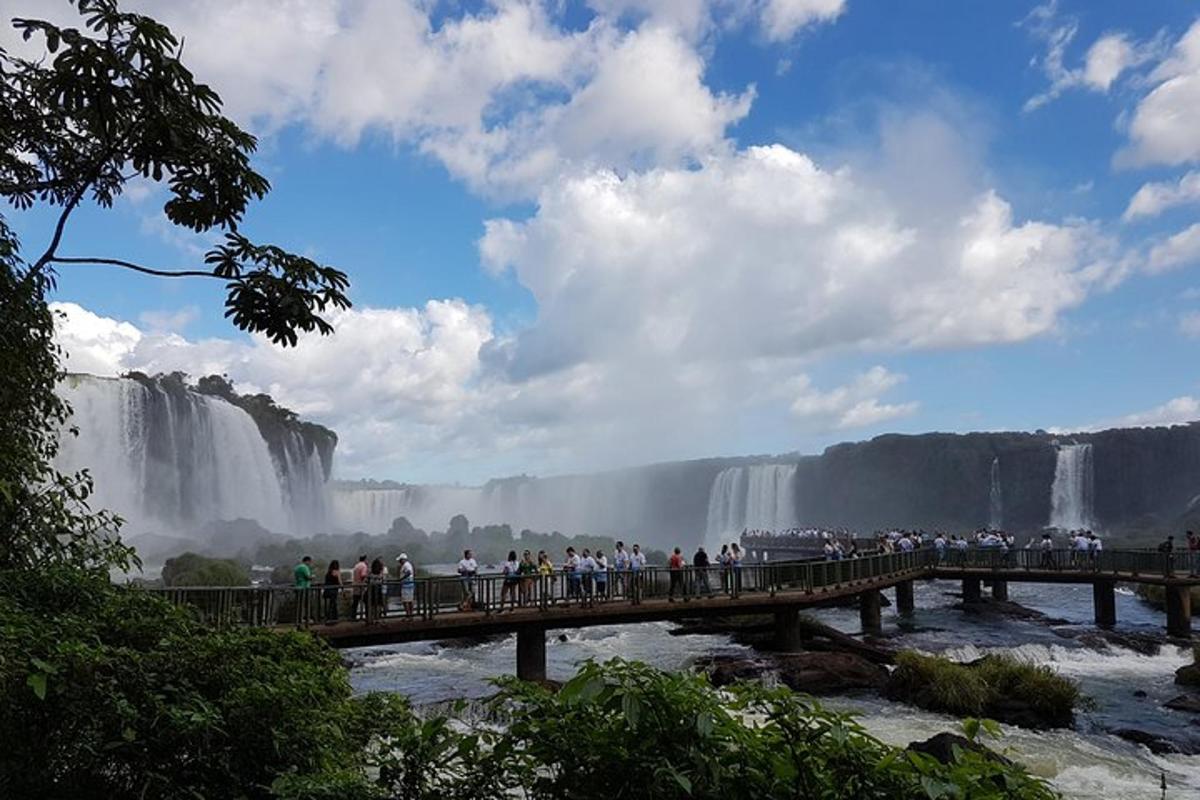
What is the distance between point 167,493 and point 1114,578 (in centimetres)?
6426

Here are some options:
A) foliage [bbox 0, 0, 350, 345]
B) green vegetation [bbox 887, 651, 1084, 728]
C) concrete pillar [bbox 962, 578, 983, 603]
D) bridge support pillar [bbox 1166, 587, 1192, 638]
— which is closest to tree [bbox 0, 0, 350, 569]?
foliage [bbox 0, 0, 350, 345]

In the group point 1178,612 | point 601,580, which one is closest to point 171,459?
point 601,580

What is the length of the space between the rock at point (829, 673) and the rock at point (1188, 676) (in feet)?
23.8

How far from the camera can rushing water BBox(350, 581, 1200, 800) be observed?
1295 cm

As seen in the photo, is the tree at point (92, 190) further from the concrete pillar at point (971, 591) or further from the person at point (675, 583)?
the concrete pillar at point (971, 591)

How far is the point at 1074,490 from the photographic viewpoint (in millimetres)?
85250

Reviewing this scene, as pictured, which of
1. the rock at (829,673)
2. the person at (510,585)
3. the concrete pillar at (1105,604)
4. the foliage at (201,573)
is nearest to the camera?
the person at (510,585)

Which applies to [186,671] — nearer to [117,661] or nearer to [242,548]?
[117,661]

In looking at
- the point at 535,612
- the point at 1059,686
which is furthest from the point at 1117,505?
the point at 535,612

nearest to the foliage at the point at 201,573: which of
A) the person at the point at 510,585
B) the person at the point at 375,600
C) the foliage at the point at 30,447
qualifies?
the person at the point at 510,585

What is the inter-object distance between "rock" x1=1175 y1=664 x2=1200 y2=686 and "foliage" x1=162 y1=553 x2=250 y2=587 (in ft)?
99.7

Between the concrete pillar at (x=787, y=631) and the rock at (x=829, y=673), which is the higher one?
the concrete pillar at (x=787, y=631)

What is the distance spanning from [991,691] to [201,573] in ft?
104

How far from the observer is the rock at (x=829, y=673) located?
57.0 feet
